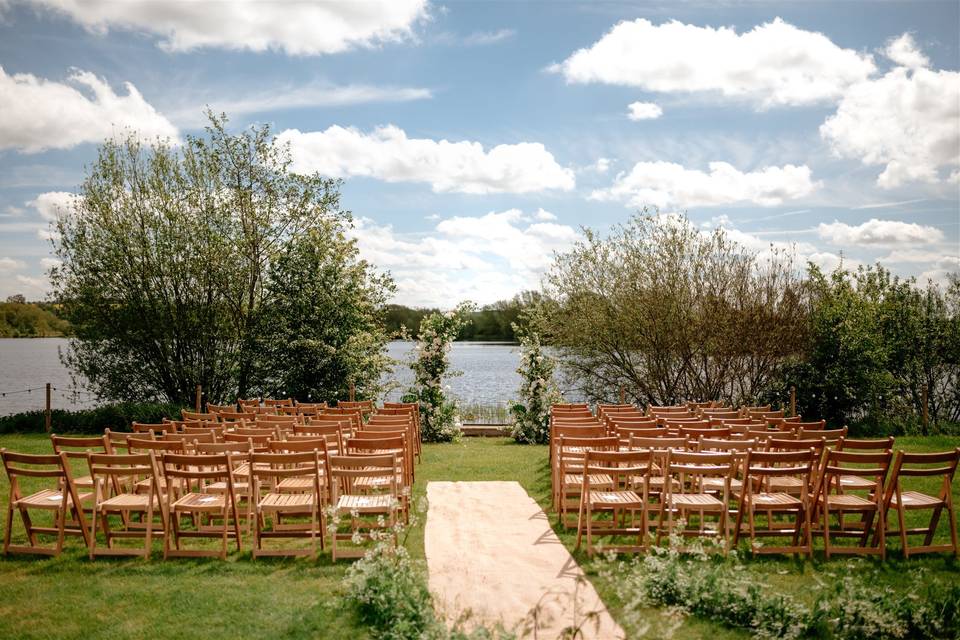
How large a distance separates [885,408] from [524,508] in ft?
49.7

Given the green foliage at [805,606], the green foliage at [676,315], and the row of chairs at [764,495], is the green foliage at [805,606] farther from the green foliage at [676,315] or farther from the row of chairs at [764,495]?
the green foliage at [676,315]

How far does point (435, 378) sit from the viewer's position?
54.5ft

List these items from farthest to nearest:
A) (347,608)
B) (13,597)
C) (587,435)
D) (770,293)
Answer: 1. (770,293)
2. (587,435)
3. (13,597)
4. (347,608)

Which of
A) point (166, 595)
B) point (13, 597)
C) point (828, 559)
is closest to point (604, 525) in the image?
point (828, 559)

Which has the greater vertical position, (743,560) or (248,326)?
(248,326)

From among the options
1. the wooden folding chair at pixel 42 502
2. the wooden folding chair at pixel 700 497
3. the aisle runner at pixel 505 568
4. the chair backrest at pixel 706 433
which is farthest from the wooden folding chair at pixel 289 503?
the chair backrest at pixel 706 433

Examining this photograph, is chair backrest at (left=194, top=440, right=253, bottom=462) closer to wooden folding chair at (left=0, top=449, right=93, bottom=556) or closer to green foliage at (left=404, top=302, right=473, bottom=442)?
wooden folding chair at (left=0, top=449, right=93, bottom=556)

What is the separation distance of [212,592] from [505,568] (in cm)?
243

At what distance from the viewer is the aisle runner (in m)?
5.04

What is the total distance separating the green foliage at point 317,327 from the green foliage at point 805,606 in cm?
1471

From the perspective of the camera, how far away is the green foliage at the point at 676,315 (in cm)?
2092

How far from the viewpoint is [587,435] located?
30.0 ft

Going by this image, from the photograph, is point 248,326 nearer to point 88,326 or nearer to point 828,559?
point 88,326

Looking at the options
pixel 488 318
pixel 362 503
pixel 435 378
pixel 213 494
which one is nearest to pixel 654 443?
pixel 362 503
